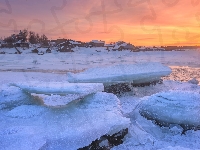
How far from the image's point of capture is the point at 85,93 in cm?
410

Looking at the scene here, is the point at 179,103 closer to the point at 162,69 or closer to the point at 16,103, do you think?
the point at 16,103

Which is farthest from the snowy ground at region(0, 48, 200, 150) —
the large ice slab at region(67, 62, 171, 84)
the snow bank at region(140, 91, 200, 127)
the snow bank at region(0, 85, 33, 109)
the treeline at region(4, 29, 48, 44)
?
the treeline at region(4, 29, 48, 44)

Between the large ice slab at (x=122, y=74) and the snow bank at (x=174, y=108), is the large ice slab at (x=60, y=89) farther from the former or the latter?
the large ice slab at (x=122, y=74)

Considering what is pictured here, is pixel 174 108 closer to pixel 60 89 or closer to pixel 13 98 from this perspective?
pixel 60 89

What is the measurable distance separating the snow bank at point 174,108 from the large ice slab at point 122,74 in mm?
1909

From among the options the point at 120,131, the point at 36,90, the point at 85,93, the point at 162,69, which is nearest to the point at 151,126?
the point at 120,131

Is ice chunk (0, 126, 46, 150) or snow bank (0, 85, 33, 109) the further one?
snow bank (0, 85, 33, 109)

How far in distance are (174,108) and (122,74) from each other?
251 centimetres

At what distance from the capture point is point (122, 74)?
6.75m

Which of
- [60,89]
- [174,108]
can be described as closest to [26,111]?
[60,89]

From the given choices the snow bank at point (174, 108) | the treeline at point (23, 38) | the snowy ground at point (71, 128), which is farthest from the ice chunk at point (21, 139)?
the treeline at point (23, 38)

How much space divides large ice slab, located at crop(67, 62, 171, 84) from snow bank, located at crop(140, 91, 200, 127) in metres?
1.91

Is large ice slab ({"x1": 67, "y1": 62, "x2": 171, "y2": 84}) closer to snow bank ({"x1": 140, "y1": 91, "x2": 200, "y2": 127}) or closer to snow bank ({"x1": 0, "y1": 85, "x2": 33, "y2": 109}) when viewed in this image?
snow bank ({"x1": 140, "y1": 91, "x2": 200, "y2": 127})

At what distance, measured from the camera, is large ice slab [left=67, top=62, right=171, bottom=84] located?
21.2ft
